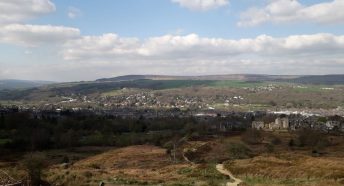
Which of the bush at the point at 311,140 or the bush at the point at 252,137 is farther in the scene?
the bush at the point at 252,137

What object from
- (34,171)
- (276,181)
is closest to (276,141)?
(276,181)

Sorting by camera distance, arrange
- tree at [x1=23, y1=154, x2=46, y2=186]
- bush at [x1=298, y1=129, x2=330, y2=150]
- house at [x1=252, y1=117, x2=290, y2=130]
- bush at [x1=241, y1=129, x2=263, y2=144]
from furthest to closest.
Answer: house at [x1=252, y1=117, x2=290, y2=130] → bush at [x1=241, y1=129, x2=263, y2=144] → bush at [x1=298, y1=129, x2=330, y2=150] → tree at [x1=23, y1=154, x2=46, y2=186]

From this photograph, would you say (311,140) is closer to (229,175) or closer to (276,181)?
(229,175)

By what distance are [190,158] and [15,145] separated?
5811 centimetres

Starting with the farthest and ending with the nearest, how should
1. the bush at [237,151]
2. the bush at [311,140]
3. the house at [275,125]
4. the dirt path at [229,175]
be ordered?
the house at [275,125]
the bush at [311,140]
the bush at [237,151]
the dirt path at [229,175]

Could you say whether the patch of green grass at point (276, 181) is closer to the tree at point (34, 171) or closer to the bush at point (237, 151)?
the tree at point (34, 171)

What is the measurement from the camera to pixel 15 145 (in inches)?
5010

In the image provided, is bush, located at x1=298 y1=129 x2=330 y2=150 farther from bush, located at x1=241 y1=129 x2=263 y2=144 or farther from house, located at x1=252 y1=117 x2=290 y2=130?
house, located at x1=252 y1=117 x2=290 y2=130

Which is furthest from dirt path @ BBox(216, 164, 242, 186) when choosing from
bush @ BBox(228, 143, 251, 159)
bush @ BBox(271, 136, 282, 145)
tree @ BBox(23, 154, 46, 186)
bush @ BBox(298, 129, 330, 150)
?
bush @ BBox(298, 129, 330, 150)


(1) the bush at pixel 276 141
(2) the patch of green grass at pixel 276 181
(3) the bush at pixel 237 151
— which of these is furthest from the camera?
(1) the bush at pixel 276 141

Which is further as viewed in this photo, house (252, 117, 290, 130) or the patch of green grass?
house (252, 117, 290, 130)

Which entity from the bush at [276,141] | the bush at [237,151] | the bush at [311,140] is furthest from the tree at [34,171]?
the bush at [311,140]

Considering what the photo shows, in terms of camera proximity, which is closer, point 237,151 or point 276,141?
point 237,151

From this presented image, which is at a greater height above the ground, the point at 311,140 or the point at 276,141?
the point at 311,140
